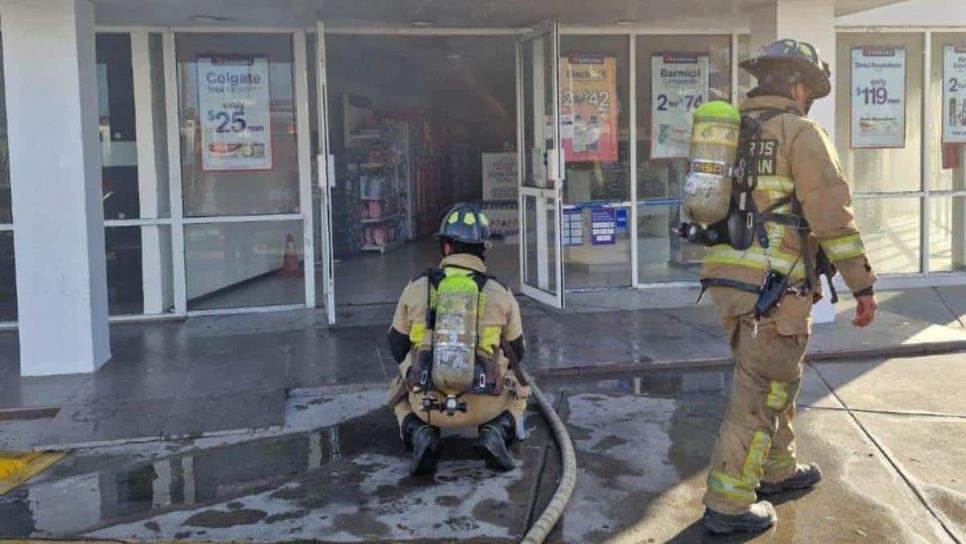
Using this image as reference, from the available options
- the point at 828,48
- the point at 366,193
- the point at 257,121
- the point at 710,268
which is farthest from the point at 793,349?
the point at 366,193

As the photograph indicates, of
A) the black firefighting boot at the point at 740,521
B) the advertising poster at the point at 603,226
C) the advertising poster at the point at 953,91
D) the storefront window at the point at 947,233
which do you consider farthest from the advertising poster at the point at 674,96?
the black firefighting boot at the point at 740,521

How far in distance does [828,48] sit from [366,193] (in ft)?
25.3

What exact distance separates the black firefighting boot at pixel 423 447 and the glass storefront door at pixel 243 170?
485cm

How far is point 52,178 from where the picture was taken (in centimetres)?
766

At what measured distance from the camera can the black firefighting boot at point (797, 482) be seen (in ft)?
16.5

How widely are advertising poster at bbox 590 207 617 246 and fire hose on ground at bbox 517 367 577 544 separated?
14.0 feet

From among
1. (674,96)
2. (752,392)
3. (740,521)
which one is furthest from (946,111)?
(740,521)

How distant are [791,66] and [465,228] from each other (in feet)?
5.94

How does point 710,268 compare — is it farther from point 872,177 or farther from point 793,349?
point 872,177

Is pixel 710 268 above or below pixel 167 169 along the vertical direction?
below

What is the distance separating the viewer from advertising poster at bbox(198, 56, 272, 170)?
32.6 ft

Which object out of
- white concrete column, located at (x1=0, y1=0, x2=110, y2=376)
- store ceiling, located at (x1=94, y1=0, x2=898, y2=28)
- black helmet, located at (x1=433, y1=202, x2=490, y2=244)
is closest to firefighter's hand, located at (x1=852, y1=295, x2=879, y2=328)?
black helmet, located at (x1=433, y1=202, x2=490, y2=244)

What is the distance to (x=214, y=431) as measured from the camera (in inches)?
254

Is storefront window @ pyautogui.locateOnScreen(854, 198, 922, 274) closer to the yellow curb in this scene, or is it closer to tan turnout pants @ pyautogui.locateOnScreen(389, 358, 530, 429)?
tan turnout pants @ pyautogui.locateOnScreen(389, 358, 530, 429)
